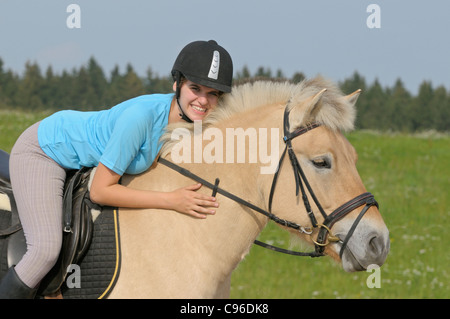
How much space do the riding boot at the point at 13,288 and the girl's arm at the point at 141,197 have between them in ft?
2.26

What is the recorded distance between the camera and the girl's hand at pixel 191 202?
139 inches

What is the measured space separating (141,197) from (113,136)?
43 centimetres

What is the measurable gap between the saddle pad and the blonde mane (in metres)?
0.65

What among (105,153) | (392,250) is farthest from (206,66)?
(392,250)

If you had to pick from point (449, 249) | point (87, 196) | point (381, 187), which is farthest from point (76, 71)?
point (87, 196)

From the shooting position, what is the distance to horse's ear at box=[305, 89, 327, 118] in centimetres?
340

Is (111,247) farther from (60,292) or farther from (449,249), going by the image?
(449,249)

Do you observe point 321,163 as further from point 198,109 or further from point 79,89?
point 79,89

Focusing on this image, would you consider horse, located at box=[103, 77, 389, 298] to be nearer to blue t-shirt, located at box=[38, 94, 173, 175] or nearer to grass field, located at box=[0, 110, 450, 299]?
blue t-shirt, located at box=[38, 94, 173, 175]

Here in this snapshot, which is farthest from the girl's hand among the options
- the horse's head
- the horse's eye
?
the horse's eye

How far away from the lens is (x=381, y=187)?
50.9ft

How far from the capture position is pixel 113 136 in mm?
3498

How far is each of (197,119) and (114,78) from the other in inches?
1357
